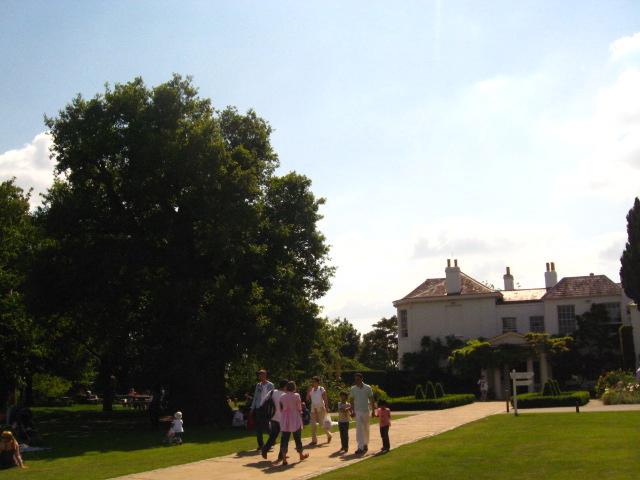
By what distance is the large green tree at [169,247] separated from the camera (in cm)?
2600

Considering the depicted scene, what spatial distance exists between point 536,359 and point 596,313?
5340 mm

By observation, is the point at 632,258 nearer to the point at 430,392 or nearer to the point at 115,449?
the point at 430,392

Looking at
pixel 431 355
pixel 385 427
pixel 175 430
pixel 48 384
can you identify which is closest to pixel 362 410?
pixel 385 427

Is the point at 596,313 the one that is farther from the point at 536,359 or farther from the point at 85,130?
the point at 85,130

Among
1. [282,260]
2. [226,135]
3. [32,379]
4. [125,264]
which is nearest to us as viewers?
[125,264]

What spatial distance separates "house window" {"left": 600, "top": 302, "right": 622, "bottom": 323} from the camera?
47094 millimetres

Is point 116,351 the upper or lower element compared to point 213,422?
upper

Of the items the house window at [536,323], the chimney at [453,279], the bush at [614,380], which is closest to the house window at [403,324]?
the chimney at [453,279]

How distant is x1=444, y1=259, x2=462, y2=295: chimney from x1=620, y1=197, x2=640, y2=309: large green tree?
14281 millimetres

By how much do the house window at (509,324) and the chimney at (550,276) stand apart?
16.1 feet

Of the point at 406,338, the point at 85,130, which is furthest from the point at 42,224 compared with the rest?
the point at 406,338

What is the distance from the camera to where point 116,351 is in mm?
29906

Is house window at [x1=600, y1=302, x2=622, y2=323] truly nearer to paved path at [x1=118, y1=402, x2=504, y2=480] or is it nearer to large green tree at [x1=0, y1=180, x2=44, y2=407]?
paved path at [x1=118, y1=402, x2=504, y2=480]

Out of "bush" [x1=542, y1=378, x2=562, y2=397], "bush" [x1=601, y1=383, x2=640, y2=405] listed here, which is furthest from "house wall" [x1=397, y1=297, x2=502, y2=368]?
"bush" [x1=601, y1=383, x2=640, y2=405]
